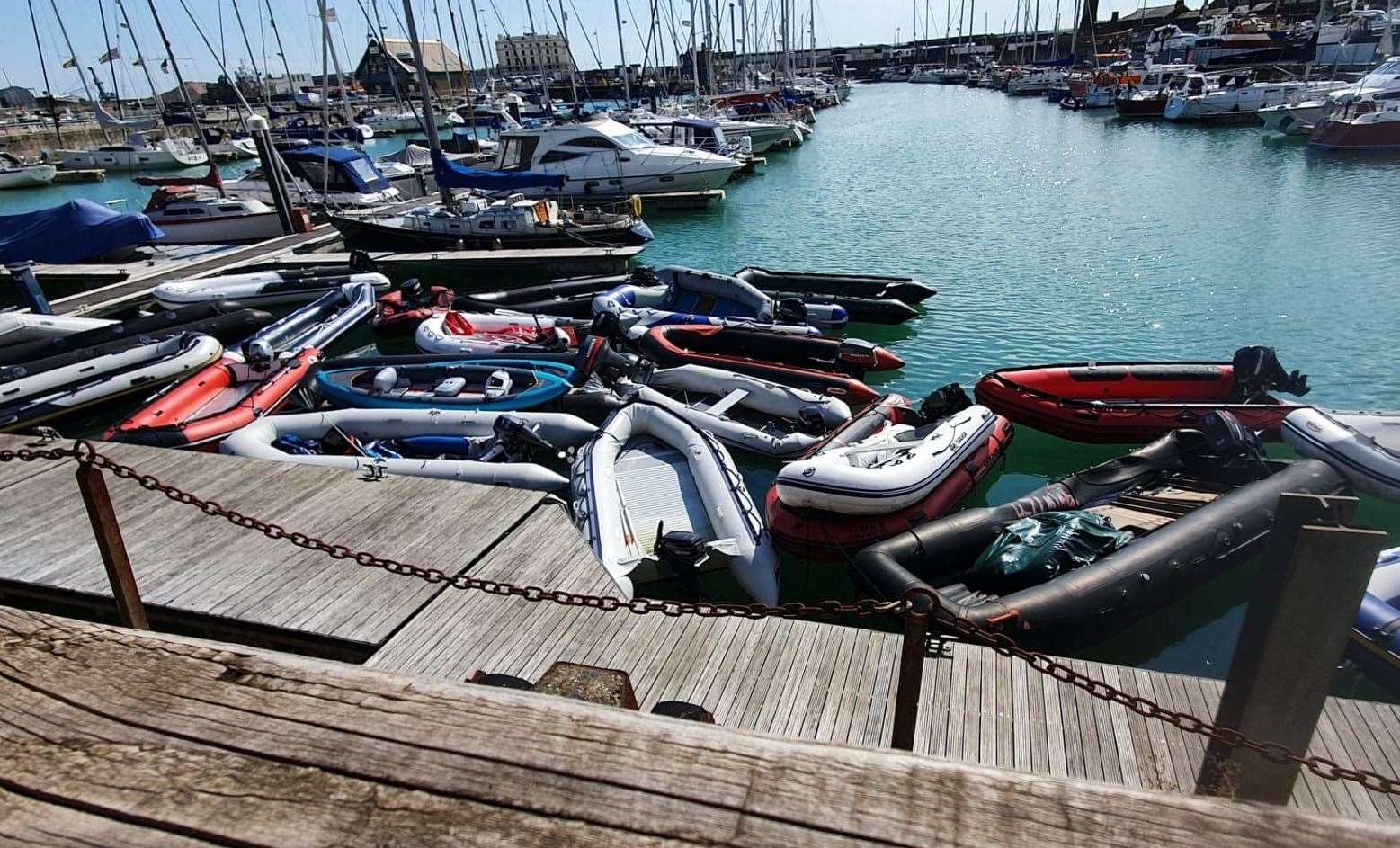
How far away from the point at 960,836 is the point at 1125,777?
342cm

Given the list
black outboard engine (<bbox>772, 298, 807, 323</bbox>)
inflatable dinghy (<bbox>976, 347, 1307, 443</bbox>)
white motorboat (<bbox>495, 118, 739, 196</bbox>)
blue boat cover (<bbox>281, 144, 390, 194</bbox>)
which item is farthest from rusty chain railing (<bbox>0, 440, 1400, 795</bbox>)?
blue boat cover (<bbox>281, 144, 390, 194</bbox>)

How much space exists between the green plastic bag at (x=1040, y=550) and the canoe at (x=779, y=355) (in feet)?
14.2

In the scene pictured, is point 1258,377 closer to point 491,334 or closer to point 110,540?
point 110,540

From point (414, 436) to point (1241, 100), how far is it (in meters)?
54.4

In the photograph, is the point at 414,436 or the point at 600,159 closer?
the point at 414,436

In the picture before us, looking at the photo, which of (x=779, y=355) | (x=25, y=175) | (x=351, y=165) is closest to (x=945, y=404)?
(x=779, y=355)

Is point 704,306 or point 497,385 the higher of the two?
point 497,385

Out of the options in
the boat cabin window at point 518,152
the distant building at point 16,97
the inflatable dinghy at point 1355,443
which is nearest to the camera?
the inflatable dinghy at point 1355,443

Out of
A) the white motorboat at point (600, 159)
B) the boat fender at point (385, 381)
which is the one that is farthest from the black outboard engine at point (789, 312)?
the white motorboat at point (600, 159)

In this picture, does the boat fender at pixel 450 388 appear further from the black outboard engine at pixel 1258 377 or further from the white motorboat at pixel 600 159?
the white motorboat at pixel 600 159

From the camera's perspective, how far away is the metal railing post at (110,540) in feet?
9.80

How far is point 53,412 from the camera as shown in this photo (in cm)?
1012

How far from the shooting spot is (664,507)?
770 cm

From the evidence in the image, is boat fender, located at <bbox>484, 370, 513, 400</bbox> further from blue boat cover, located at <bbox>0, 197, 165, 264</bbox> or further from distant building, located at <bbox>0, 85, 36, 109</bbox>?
distant building, located at <bbox>0, 85, 36, 109</bbox>
